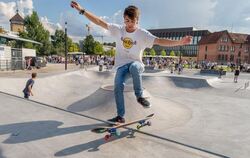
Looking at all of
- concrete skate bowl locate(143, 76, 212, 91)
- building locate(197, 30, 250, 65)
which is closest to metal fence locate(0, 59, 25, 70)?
concrete skate bowl locate(143, 76, 212, 91)

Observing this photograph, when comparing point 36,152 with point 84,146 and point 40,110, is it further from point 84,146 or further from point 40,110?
point 40,110

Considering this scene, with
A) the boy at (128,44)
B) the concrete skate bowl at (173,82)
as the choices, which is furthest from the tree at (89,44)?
the boy at (128,44)

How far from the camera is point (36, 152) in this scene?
306 centimetres

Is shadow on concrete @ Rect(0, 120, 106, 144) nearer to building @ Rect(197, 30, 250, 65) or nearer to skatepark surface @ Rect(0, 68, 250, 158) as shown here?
skatepark surface @ Rect(0, 68, 250, 158)

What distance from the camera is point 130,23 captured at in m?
3.96

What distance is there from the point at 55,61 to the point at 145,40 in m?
46.3

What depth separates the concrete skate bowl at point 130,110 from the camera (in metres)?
5.62

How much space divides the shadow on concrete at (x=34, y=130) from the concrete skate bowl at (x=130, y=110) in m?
1.68

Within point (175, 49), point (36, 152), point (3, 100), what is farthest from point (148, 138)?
point (175, 49)

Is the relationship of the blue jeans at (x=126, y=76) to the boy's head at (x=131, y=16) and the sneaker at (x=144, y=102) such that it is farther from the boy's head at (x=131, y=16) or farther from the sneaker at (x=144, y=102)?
the boy's head at (x=131, y=16)

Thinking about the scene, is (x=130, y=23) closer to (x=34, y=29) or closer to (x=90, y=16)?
(x=90, y=16)

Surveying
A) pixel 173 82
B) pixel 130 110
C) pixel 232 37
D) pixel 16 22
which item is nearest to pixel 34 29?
pixel 173 82

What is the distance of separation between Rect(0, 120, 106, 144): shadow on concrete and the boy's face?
5.87ft

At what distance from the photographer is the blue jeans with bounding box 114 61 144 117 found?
152 inches
